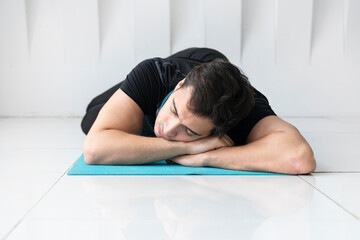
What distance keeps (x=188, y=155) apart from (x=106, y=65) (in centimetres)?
217

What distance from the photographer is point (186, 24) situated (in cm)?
388

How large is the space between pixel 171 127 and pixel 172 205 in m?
0.43

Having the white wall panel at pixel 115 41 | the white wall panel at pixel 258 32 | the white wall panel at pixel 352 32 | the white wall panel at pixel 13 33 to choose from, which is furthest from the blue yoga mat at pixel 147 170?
the white wall panel at pixel 352 32

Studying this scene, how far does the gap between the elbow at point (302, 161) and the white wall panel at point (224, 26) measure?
6.95 ft

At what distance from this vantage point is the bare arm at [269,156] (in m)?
1.90

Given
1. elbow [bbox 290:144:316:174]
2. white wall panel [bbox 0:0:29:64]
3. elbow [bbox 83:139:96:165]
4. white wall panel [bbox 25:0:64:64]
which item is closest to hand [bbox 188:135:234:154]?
elbow [bbox 290:144:316:174]

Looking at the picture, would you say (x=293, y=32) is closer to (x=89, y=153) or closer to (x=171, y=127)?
(x=171, y=127)

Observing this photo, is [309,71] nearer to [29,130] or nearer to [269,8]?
[269,8]

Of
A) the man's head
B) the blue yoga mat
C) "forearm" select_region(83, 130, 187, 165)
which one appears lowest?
the blue yoga mat

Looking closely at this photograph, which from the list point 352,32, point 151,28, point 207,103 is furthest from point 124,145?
point 352,32

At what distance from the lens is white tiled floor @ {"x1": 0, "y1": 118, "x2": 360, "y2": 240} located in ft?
3.98

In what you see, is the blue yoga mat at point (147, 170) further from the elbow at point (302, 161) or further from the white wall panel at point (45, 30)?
the white wall panel at point (45, 30)

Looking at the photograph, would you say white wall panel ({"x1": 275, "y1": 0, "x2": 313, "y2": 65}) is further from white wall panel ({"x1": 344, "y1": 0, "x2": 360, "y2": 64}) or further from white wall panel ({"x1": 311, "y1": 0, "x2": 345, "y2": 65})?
white wall panel ({"x1": 344, "y1": 0, "x2": 360, "y2": 64})

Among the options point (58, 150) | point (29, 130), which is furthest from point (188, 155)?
point (29, 130)
